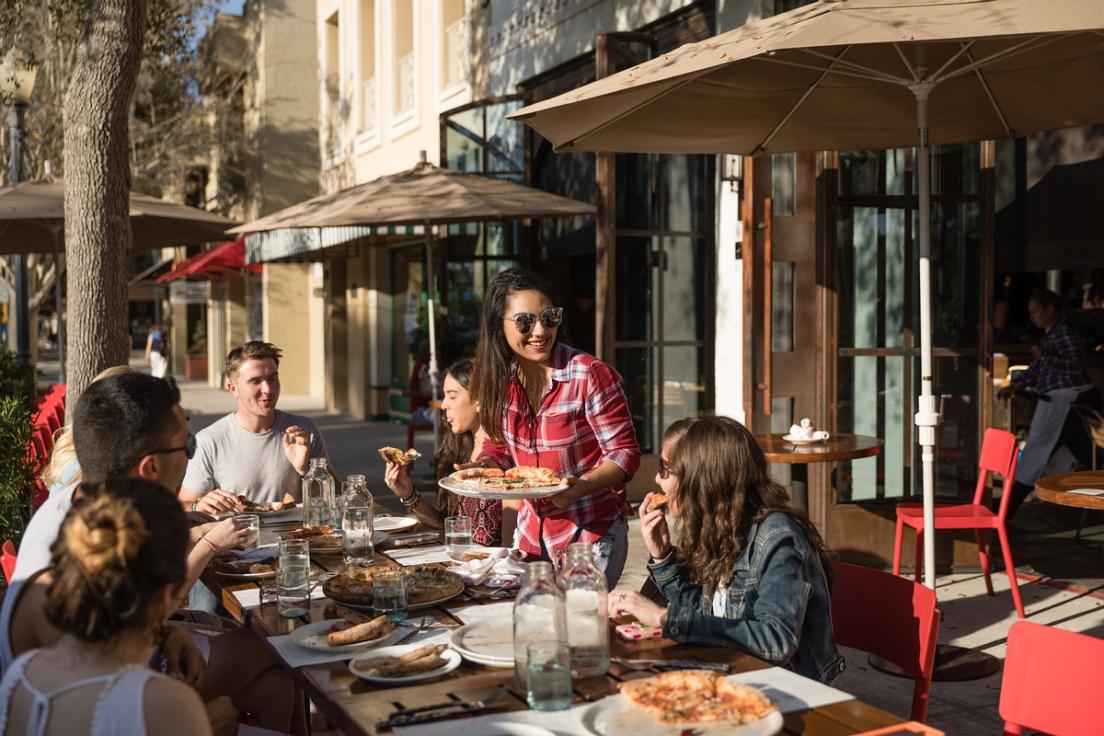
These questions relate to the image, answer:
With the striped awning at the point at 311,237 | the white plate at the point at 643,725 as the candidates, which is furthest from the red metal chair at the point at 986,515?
the striped awning at the point at 311,237

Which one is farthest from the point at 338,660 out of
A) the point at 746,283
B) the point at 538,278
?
the point at 746,283

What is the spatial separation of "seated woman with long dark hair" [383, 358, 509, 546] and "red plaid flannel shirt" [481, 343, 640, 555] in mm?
491

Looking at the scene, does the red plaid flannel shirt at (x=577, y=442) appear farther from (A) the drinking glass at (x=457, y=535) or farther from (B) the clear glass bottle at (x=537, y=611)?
(B) the clear glass bottle at (x=537, y=611)

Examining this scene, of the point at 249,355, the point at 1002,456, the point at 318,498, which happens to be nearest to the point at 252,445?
the point at 249,355

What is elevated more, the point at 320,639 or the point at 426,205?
the point at 426,205

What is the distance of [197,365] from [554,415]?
30990 mm

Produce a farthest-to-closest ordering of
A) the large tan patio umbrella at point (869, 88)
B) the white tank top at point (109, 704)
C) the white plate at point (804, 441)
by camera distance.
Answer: the white plate at point (804, 441)
the large tan patio umbrella at point (869, 88)
the white tank top at point (109, 704)

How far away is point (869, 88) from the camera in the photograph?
18.6 feet

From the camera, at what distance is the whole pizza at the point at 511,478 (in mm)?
3732

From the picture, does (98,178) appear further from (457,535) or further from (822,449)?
(822,449)

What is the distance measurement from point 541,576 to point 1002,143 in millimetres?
7498

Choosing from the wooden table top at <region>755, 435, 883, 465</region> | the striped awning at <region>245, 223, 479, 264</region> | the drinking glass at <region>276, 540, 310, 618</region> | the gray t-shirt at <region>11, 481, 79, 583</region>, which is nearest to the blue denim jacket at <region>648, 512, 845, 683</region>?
the drinking glass at <region>276, 540, 310, 618</region>

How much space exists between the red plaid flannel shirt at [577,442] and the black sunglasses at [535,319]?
0.17 m

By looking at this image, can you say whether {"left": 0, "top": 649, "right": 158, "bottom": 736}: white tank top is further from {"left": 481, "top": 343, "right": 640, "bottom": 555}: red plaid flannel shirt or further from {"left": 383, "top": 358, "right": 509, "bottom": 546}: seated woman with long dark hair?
{"left": 383, "top": 358, "right": 509, "bottom": 546}: seated woman with long dark hair
